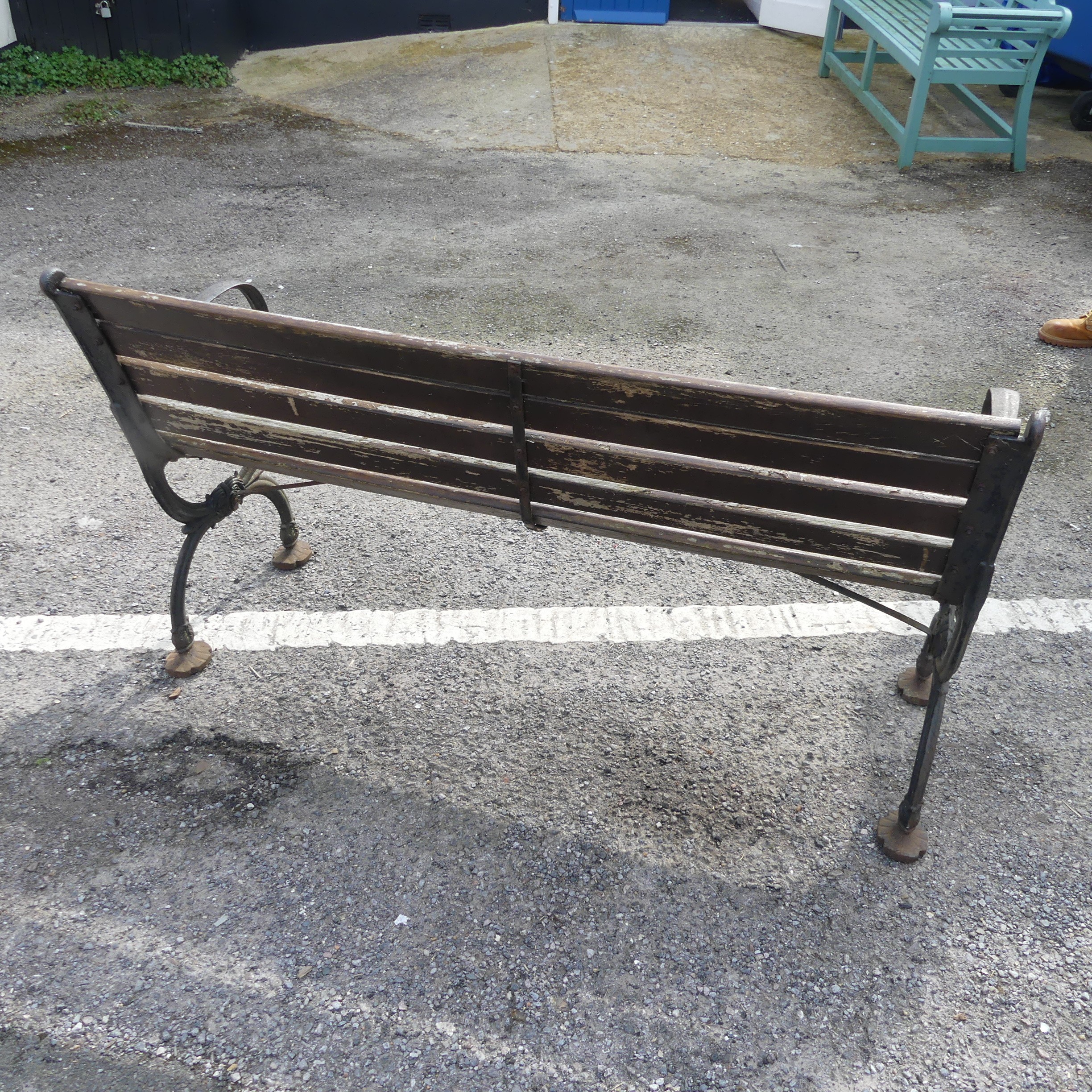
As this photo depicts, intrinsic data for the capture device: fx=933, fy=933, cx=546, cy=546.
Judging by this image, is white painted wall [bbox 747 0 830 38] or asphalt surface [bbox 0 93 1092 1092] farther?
white painted wall [bbox 747 0 830 38]

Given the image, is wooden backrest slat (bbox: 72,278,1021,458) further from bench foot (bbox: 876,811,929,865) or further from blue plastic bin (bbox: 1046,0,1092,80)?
blue plastic bin (bbox: 1046,0,1092,80)

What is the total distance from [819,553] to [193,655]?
1.97 metres

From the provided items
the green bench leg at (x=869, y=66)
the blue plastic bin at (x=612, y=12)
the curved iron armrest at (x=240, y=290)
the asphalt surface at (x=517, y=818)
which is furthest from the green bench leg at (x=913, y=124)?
the curved iron armrest at (x=240, y=290)

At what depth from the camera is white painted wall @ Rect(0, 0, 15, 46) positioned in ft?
27.0

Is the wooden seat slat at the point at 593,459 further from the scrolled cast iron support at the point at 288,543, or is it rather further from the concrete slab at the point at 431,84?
the concrete slab at the point at 431,84

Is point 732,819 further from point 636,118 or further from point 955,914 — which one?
point 636,118

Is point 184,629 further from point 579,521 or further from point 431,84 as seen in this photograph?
point 431,84

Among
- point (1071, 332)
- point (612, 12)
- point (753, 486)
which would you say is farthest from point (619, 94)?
point (753, 486)

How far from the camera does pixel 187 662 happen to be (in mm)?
2975

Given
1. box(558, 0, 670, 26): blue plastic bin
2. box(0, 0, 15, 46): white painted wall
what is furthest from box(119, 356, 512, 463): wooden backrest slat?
box(558, 0, 670, 26): blue plastic bin

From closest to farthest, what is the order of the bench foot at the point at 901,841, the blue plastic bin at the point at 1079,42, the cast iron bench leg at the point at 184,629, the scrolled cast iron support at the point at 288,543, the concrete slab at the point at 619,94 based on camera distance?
1. the bench foot at the point at 901,841
2. the cast iron bench leg at the point at 184,629
3. the scrolled cast iron support at the point at 288,543
4. the concrete slab at the point at 619,94
5. the blue plastic bin at the point at 1079,42

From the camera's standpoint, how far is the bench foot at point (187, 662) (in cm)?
296

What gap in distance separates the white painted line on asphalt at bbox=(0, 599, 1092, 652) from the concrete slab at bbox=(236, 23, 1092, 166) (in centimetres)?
521

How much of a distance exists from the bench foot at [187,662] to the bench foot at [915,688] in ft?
7.27
